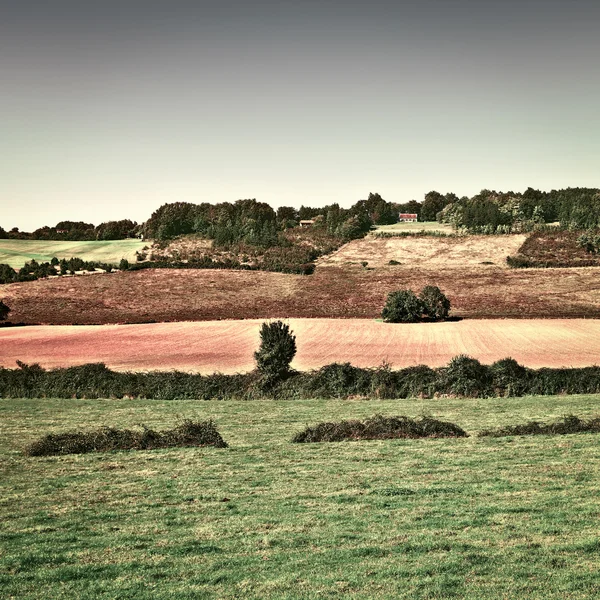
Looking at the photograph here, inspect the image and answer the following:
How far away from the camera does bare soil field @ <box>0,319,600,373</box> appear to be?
46.6 m

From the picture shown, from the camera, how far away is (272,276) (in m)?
92.1

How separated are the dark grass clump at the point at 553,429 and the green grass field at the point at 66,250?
9218cm

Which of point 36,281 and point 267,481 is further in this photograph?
point 36,281

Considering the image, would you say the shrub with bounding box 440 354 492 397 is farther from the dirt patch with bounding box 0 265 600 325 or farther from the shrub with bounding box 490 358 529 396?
the dirt patch with bounding box 0 265 600 325

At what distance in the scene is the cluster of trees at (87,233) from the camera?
13938 cm

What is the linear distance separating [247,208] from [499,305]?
81010 mm

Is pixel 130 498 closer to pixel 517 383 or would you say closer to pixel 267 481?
pixel 267 481

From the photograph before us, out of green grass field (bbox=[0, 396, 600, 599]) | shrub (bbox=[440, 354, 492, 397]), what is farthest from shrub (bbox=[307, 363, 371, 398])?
green grass field (bbox=[0, 396, 600, 599])

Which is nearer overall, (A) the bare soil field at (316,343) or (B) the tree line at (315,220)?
(A) the bare soil field at (316,343)

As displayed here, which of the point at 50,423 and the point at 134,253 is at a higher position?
the point at 134,253

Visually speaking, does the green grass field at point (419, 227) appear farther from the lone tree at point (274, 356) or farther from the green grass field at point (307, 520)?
the green grass field at point (307, 520)

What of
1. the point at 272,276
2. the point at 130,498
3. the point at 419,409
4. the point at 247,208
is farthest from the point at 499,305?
the point at 247,208

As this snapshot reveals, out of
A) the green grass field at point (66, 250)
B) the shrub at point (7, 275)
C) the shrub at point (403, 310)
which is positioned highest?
the green grass field at point (66, 250)

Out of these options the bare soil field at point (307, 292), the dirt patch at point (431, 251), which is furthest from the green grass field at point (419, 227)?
the bare soil field at point (307, 292)
